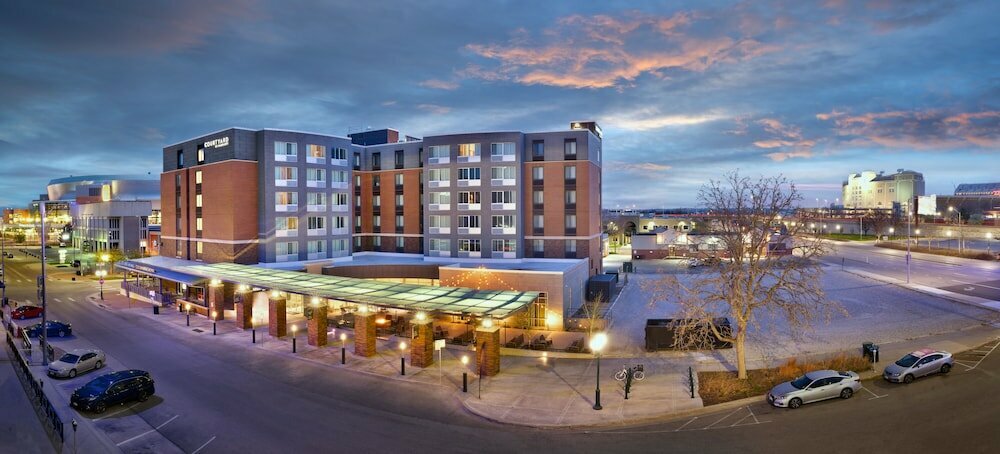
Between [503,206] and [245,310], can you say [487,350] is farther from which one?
[503,206]

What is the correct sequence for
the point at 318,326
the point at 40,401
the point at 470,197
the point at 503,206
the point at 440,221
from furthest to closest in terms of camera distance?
the point at 440,221
the point at 470,197
the point at 503,206
the point at 318,326
the point at 40,401

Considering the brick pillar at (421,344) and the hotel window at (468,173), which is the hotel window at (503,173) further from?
the brick pillar at (421,344)

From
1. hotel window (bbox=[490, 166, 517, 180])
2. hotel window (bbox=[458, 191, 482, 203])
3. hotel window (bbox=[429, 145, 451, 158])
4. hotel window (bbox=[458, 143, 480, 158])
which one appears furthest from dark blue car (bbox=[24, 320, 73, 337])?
hotel window (bbox=[490, 166, 517, 180])

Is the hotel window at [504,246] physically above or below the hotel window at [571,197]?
below

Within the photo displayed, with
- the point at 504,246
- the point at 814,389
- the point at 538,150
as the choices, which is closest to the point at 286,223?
the point at 504,246

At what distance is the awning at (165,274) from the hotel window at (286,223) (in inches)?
387

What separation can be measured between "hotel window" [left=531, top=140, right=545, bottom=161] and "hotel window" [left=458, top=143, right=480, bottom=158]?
6.49 meters

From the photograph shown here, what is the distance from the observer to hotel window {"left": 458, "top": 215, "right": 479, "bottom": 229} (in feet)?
192

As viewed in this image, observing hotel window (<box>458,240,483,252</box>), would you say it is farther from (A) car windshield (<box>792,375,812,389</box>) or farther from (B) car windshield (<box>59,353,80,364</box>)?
(A) car windshield (<box>792,375,812,389</box>)

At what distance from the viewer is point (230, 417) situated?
2284cm

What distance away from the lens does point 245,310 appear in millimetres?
41219

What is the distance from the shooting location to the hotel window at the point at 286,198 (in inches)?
2183

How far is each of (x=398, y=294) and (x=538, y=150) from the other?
98.6ft

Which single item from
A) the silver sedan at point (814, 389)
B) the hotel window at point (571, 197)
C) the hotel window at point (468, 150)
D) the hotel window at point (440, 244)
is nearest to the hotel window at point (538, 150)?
the hotel window at point (571, 197)
